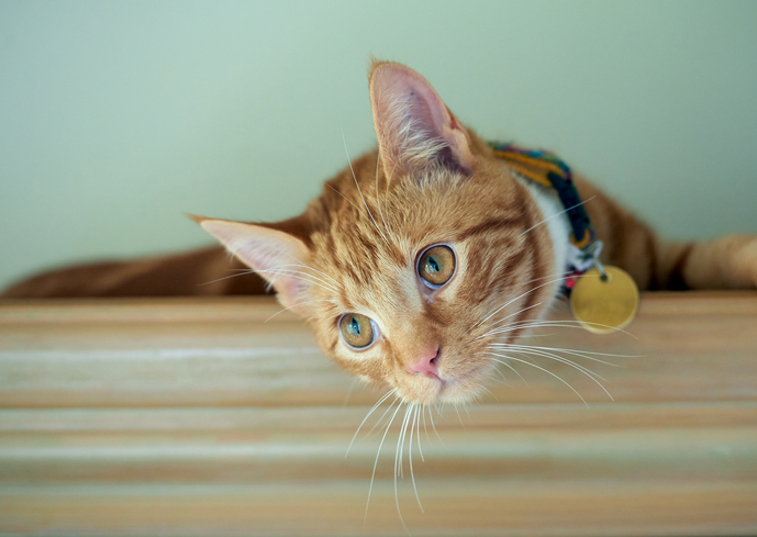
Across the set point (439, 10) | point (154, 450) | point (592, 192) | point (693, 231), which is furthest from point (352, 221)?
point (693, 231)

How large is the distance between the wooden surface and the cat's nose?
9 centimetres

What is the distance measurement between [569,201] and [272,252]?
61 cm

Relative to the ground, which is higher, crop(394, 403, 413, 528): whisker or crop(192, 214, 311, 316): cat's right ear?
crop(192, 214, 311, 316): cat's right ear

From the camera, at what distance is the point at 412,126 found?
2.61 feet

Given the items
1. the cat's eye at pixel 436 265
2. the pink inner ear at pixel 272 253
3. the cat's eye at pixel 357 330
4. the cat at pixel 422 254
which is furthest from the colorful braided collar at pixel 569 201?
the pink inner ear at pixel 272 253

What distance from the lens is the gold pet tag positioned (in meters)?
0.75

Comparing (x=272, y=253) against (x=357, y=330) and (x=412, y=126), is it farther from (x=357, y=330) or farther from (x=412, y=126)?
(x=412, y=126)

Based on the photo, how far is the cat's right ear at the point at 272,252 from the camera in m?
0.83

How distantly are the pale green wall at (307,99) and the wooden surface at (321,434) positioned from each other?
2.39ft

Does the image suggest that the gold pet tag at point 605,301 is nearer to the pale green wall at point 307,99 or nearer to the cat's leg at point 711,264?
the cat's leg at point 711,264

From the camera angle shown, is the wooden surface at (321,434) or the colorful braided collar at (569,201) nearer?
the wooden surface at (321,434)

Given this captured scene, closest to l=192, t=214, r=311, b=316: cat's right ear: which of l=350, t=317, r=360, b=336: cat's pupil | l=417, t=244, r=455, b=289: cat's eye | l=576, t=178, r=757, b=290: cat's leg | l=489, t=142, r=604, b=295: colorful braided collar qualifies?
l=350, t=317, r=360, b=336: cat's pupil

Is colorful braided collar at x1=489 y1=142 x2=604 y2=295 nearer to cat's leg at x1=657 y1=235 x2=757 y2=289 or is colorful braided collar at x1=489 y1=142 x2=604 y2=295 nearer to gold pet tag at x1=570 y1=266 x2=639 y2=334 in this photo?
gold pet tag at x1=570 y1=266 x2=639 y2=334

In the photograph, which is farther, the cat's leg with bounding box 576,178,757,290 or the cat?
the cat's leg with bounding box 576,178,757,290
